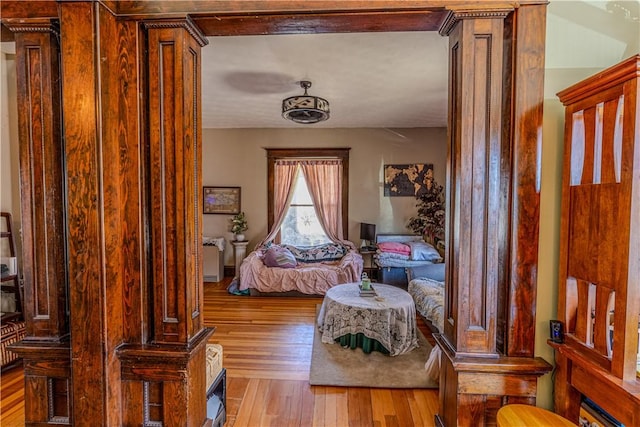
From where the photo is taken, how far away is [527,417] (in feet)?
3.81

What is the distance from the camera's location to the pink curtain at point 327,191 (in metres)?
Result: 5.76

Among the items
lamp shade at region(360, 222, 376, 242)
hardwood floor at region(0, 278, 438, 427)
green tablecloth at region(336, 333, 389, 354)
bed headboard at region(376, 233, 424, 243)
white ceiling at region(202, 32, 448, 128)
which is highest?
white ceiling at region(202, 32, 448, 128)

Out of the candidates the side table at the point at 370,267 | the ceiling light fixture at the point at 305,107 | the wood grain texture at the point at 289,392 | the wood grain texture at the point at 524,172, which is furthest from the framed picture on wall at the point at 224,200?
the wood grain texture at the point at 524,172

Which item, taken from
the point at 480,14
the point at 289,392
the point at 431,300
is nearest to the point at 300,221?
the point at 431,300

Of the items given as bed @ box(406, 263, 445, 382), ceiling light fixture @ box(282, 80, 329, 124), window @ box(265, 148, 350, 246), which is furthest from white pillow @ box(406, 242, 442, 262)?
ceiling light fixture @ box(282, 80, 329, 124)

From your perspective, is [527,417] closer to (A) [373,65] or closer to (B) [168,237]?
(B) [168,237]

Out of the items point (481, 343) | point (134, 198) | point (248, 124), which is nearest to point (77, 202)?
point (134, 198)

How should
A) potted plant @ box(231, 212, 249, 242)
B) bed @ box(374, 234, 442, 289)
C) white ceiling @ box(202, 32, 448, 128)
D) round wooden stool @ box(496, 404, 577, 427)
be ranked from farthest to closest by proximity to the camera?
potted plant @ box(231, 212, 249, 242), bed @ box(374, 234, 442, 289), white ceiling @ box(202, 32, 448, 128), round wooden stool @ box(496, 404, 577, 427)

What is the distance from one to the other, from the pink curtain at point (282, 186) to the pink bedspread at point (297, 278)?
1.32 m

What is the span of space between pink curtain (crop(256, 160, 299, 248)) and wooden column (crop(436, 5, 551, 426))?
4.66 meters

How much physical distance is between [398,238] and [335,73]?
336 centimetres

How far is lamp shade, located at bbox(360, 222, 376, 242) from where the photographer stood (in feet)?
17.9

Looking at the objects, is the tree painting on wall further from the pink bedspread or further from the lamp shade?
the pink bedspread

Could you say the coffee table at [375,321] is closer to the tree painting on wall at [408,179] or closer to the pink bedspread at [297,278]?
the pink bedspread at [297,278]
